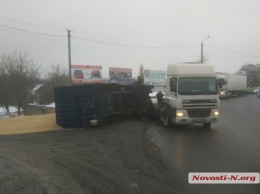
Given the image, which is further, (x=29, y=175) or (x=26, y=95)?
(x=26, y=95)

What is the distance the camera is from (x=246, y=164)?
1042cm

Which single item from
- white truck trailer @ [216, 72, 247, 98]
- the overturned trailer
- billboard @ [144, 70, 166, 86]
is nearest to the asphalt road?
the overturned trailer

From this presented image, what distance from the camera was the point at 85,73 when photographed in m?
54.1

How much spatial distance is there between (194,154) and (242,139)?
4.12 meters

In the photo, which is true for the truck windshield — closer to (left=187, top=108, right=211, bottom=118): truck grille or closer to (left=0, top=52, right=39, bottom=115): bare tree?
(left=187, top=108, right=211, bottom=118): truck grille

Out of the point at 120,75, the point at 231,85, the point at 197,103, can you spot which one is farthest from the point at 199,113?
the point at 231,85

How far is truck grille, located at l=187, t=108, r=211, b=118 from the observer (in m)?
19.5

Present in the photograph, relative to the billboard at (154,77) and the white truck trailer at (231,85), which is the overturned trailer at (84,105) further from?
the billboard at (154,77)

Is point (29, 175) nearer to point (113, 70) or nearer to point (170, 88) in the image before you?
point (170, 88)

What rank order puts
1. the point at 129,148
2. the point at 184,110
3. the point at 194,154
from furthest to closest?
1. the point at 184,110
2. the point at 129,148
3. the point at 194,154

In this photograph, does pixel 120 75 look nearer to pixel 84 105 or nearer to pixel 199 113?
pixel 84 105

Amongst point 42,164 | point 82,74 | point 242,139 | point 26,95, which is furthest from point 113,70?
point 42,164

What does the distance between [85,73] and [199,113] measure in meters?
35.9

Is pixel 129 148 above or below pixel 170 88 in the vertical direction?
below
